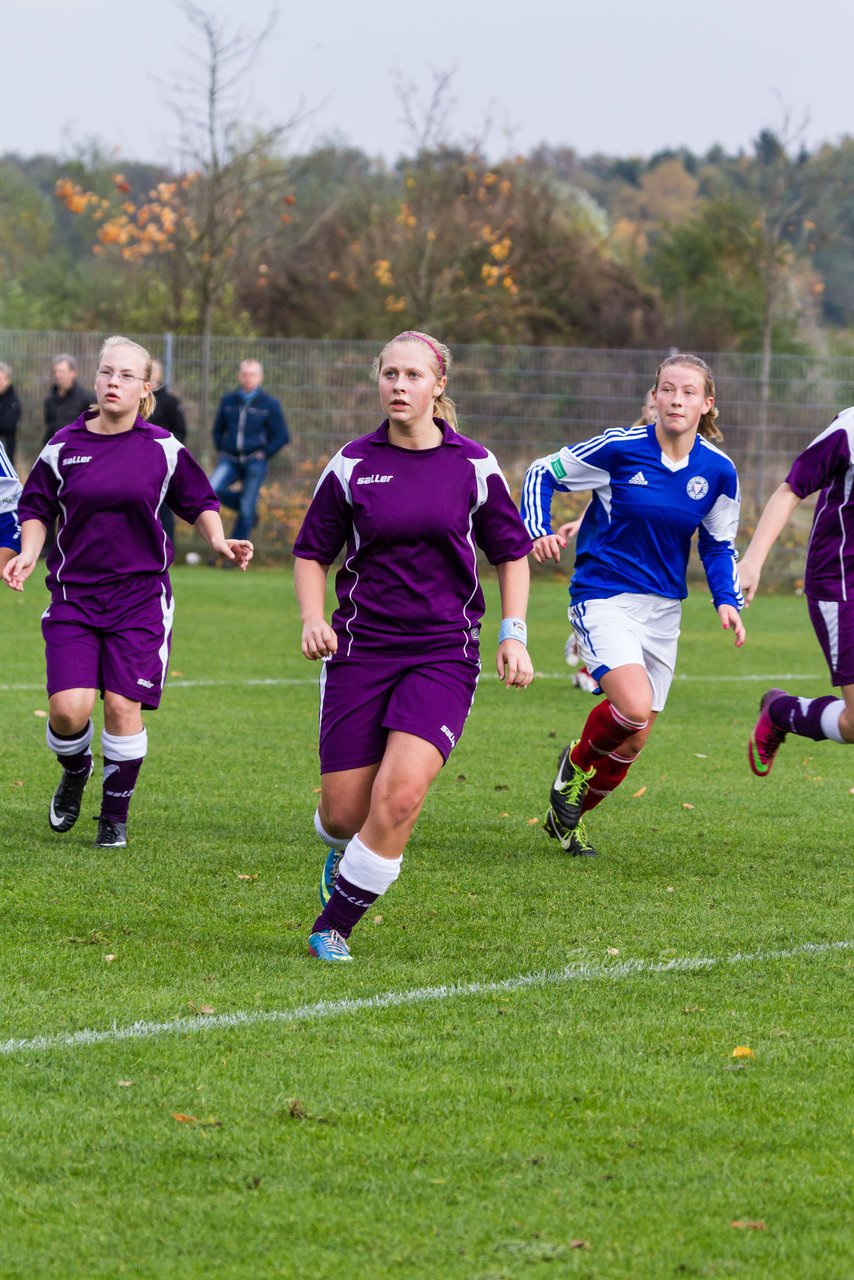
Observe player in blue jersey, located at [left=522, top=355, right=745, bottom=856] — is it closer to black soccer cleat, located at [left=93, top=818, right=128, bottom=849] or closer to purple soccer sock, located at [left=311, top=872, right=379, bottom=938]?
black soccer cleat, located at [left=93, top=818, right=128, bottom=849]

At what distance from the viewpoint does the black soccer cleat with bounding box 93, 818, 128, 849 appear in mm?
6871

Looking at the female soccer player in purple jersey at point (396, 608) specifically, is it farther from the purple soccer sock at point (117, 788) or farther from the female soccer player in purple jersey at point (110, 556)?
the purple soccer sock at point (117, 788)

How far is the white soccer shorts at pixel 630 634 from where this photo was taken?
22.8 feet

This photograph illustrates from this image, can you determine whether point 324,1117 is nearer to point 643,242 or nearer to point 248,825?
point 248,825

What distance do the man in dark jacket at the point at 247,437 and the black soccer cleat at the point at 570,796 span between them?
13.5 m

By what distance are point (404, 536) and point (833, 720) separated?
2.46m

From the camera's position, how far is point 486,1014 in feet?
15.3

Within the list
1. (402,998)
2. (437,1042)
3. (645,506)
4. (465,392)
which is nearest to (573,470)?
(645,506)

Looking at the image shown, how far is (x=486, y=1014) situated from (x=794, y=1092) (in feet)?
3.07

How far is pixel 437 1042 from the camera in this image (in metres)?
4.39

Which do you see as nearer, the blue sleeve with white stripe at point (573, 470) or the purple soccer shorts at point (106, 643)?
the purple soccer shorts at point (106, 643)

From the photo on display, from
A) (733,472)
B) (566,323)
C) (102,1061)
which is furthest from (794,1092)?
(566,323)

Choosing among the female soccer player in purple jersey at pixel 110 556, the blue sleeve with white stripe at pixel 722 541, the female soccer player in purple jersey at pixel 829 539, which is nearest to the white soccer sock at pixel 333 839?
the female soccer player in purple jersey at pixel 110 556

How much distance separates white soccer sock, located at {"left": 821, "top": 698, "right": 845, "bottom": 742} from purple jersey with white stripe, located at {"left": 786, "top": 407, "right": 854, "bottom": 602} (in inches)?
21.2
